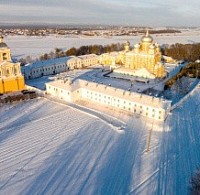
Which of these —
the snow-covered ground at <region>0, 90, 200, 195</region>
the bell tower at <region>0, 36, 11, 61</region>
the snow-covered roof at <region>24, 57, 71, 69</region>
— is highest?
the bell tower at <region>0, 36, 11, 61</region>

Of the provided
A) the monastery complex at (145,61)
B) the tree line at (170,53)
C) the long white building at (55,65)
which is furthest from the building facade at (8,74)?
the tree line at (170,53)

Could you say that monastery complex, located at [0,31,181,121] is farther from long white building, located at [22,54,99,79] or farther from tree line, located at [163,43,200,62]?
tree line, located at [163,43,200,62]

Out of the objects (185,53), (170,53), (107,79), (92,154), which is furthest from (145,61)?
(92,154)

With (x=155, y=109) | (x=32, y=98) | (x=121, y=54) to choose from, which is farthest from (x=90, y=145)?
(x=121, y=54)

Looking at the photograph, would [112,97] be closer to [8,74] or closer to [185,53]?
[8,74]

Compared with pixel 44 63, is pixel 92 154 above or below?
below

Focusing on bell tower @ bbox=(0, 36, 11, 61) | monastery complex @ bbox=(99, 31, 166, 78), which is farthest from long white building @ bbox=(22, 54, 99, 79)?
bell tower @ bbox=(0, 36, 11, 61)

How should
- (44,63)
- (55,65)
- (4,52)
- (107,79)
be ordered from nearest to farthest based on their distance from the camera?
(4,52)
(107,79)
(44,63)
(55,65)

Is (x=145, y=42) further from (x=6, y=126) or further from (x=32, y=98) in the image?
(x=6, y=126)
